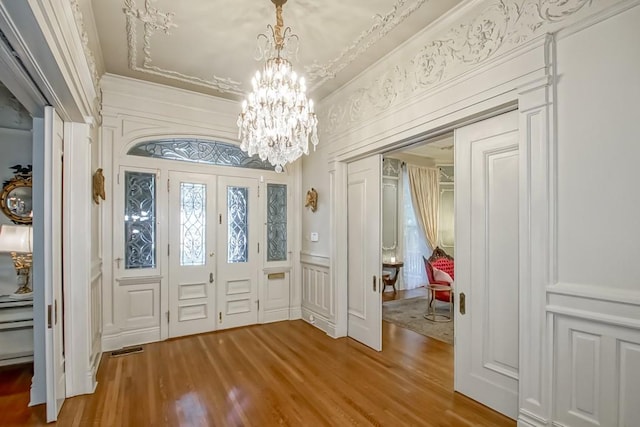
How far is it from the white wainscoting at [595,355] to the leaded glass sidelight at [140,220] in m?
4.35

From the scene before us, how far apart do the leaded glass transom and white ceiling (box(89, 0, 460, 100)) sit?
2.74 ft

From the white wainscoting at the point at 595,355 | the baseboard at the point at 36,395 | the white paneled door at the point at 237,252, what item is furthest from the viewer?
the white paneled door at the point at 237,252

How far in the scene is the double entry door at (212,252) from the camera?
4.32m

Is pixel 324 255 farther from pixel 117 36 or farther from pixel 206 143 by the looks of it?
pixel 117 36

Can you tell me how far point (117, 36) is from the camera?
3.08 metres

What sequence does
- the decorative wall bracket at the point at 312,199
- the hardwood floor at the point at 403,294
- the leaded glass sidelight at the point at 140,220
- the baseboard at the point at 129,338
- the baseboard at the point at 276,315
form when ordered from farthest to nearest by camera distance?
the hardwood floor at the point at 403,294 < the baseboard at the point at 276,315 < the decorative wall bracket at the point at 312,199 < the leaded glass sidelight at the point at 140,220 < the baseboard at the point at 129,338

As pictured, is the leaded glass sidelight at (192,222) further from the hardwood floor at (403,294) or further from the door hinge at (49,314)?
the hardwood floor at (403,294)

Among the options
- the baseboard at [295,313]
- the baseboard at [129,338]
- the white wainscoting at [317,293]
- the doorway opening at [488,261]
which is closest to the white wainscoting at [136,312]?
the baseboard at [129,338]

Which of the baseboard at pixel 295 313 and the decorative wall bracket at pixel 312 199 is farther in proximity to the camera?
the baseboard at pixel 295 313

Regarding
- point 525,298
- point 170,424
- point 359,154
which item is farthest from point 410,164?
point 170,424

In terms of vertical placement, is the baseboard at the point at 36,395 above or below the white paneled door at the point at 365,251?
below

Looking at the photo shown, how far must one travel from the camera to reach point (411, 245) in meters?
7.59

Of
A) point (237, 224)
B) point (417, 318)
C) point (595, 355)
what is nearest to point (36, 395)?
point (237, 224)

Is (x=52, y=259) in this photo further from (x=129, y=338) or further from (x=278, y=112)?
(x=278, y=112)
